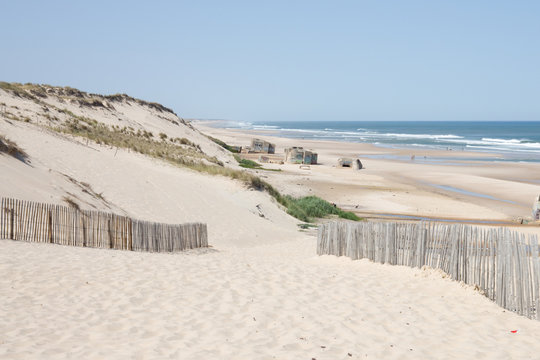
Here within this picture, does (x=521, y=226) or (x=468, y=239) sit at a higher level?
(x=468, y=239)

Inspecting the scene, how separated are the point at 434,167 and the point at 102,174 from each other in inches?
1259

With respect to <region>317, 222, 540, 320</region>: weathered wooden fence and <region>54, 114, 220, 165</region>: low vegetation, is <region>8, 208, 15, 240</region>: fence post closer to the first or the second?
<region>317, 222, 540, 320</region>: weathered wooden fence

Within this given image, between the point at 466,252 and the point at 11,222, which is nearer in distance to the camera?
the point at 466,252

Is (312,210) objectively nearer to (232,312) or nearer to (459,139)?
(232,312)

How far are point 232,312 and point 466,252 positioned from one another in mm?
4125

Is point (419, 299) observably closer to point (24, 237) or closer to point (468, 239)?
point (468, 239)

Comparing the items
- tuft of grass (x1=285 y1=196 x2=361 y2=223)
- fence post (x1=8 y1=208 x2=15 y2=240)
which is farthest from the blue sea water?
fence post (x1=8 y1=208 x2=15 y2=240)

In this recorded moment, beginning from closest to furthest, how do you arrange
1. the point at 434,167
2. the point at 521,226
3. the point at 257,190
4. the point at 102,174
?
the point at 102,174 → the point at 521,226 → the point at 257,190 → the point at 434,167

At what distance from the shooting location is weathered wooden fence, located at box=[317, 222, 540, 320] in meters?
7.73

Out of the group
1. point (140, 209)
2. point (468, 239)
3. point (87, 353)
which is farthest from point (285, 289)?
point (140, 209)

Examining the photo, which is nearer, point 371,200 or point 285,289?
point 285,289

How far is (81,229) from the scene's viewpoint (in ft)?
34.1

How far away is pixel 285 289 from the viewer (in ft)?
27.3

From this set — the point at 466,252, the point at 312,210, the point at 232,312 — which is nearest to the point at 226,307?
the point at 232,312
